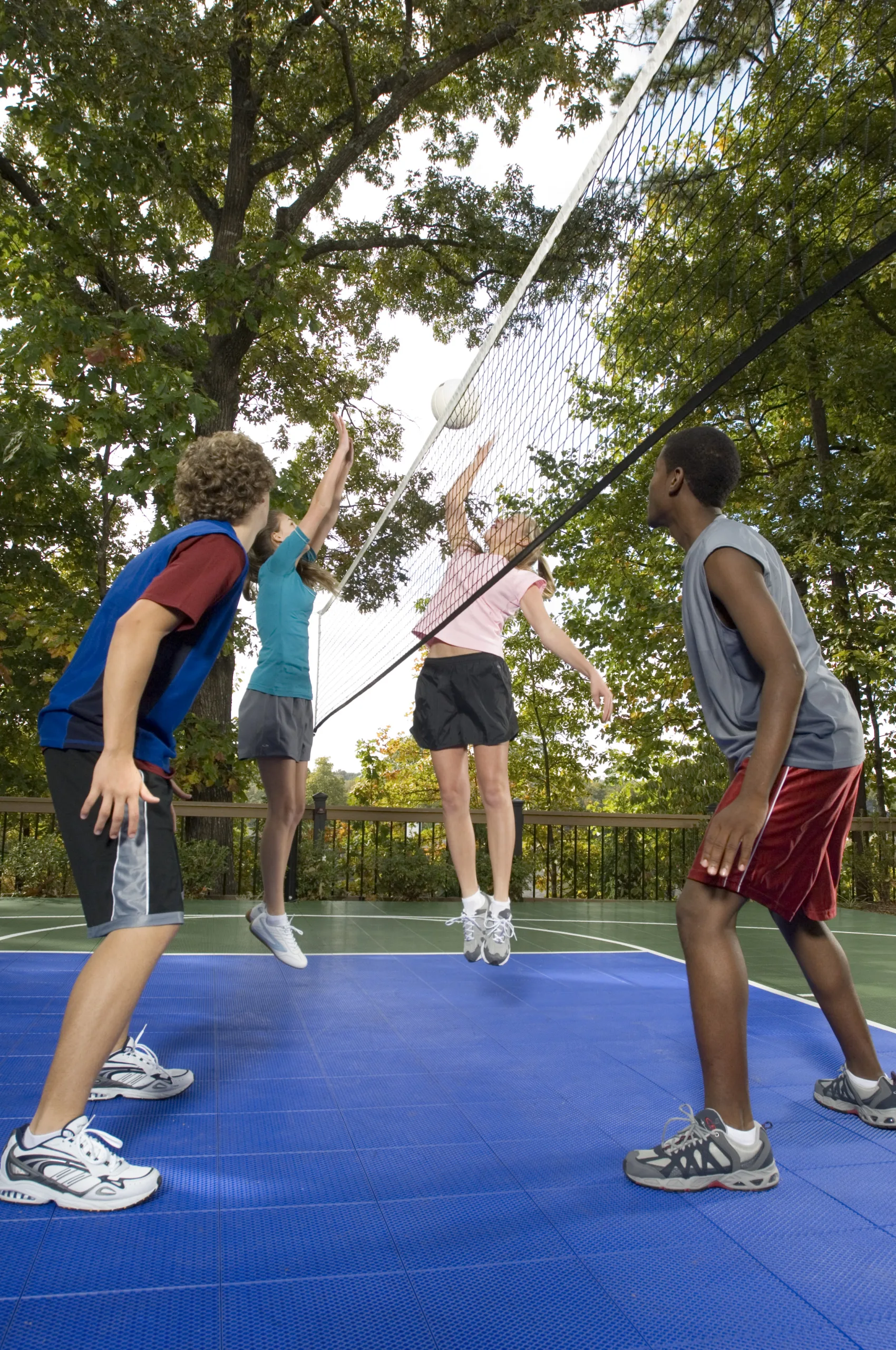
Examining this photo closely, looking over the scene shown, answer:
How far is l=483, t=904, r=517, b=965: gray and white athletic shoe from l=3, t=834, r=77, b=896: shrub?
4.77m

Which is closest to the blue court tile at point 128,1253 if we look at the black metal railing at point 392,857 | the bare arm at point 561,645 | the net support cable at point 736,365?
the net support cable at point 736,365

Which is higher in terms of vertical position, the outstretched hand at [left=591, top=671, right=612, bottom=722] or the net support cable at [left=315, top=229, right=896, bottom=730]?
the net support cable at [left=315, top=229, right=896, bottom=730]

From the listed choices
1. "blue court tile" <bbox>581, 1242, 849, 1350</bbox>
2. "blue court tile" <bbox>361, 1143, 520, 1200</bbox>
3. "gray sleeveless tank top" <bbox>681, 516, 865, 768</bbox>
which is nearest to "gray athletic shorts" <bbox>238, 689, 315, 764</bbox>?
"blue court tile" <bbox>361, 1143, 520, 1200</bbox>

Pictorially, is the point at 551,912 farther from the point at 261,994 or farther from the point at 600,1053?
the point at 600,1053

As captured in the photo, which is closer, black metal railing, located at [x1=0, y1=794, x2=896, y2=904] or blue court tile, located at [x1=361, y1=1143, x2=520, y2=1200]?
blue court tile, located at [x1=361, y1=1143, x2=520, y2=1200]

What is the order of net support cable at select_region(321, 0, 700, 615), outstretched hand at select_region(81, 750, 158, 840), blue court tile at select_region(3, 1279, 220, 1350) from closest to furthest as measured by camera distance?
blue court tile at select_region(3, 1279, 220, 1350) < outstretched hand at select_region(81, 750, 158, 840) < net support cable at select_region(321, 0, 700, 615)

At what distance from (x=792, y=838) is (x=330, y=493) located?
2138mm

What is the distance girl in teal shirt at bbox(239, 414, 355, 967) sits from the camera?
3.47 m

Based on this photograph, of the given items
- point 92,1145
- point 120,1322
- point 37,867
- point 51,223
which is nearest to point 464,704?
point 92,1145

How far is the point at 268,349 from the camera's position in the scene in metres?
12.1

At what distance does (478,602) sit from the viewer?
3.91m

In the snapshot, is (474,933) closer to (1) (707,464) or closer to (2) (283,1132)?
(2) (283,1132)

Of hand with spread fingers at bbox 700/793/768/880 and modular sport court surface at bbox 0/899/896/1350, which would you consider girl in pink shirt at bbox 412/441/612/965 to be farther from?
Result: hand with spread fingers at bbox 700/793/768/880

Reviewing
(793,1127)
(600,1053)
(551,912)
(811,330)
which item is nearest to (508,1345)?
(793,1127)
